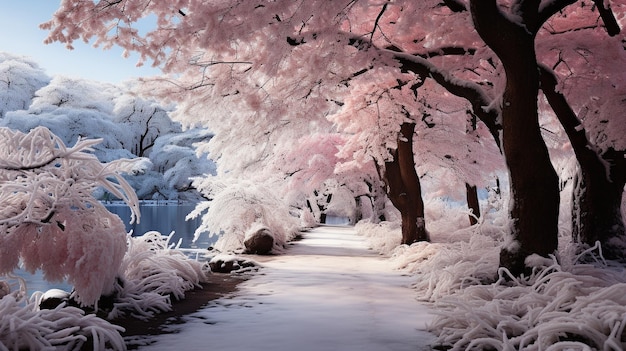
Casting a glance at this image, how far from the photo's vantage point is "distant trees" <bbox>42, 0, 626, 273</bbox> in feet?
19.6

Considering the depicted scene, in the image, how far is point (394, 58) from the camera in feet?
25.1

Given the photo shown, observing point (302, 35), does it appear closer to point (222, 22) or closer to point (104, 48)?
point (222, 22)

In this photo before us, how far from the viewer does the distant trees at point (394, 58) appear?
597 cm

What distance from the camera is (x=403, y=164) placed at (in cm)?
1267

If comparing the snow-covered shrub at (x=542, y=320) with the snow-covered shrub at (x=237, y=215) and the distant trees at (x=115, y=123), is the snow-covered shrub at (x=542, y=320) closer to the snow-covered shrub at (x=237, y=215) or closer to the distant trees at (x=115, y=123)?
the snow-covered shrub at (x=237, y=215)

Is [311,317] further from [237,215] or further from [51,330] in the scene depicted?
[237,215]

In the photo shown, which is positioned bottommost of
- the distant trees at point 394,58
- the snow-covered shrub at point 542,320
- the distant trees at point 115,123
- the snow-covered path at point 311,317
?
the snow-covered path at point 311,317

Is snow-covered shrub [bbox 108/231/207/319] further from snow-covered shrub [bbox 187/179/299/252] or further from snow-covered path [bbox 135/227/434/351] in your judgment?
snow-covered shrub [bbox 187/179/299/252]

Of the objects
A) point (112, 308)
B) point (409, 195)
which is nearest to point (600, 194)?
point (409, 195)

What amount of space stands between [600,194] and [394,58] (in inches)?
170

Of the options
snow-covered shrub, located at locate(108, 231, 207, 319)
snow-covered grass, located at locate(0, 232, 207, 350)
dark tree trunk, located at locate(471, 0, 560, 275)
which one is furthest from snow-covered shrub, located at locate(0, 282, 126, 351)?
dark tree trunk, located at locate(471, 0, 560, 275)

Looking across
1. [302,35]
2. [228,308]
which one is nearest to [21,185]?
[228,308]

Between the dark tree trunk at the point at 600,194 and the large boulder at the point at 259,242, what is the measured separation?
720 cm

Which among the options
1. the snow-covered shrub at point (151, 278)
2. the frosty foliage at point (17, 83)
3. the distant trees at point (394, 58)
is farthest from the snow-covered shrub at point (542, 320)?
the frosty foliage at point (17, 83)
